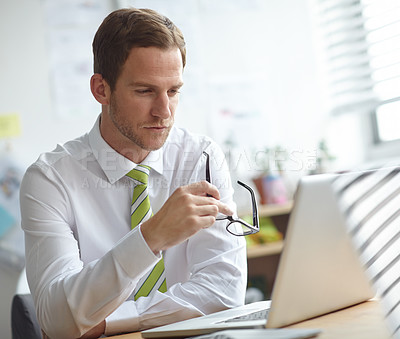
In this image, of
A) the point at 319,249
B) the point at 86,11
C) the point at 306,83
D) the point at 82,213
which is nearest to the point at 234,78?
the point at 306,83

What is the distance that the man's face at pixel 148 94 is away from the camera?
4.84ft

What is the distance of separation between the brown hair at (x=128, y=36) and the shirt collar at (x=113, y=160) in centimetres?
16

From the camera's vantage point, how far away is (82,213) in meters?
1.49

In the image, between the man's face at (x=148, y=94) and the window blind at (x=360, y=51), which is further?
the window blind at (x=360, y=51)

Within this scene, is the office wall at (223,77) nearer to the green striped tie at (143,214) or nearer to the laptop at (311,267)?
the green striped tie at (143,214)

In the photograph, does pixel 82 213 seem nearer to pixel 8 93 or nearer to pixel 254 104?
pixel 8 93

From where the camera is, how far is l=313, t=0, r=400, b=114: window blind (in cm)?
283

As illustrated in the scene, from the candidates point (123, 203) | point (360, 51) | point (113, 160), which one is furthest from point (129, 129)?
point (360, 51)

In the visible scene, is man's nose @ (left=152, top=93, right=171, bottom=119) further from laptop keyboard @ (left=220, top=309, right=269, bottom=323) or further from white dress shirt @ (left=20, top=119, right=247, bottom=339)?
laptop keyboard @ (left=220, top=309, right=269, bottom=323)

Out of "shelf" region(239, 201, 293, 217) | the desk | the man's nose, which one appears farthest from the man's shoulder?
"shelf" region(239, 201, 293, 217)

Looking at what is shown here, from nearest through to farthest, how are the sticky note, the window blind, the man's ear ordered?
the man's ear, the sticky note, the window blind

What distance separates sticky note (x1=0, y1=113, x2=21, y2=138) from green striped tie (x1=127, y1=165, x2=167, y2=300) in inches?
53.6

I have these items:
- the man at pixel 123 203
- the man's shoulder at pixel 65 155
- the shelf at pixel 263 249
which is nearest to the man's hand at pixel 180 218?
the man at pixel 123 203

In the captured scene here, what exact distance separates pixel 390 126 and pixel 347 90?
11.9 inches
